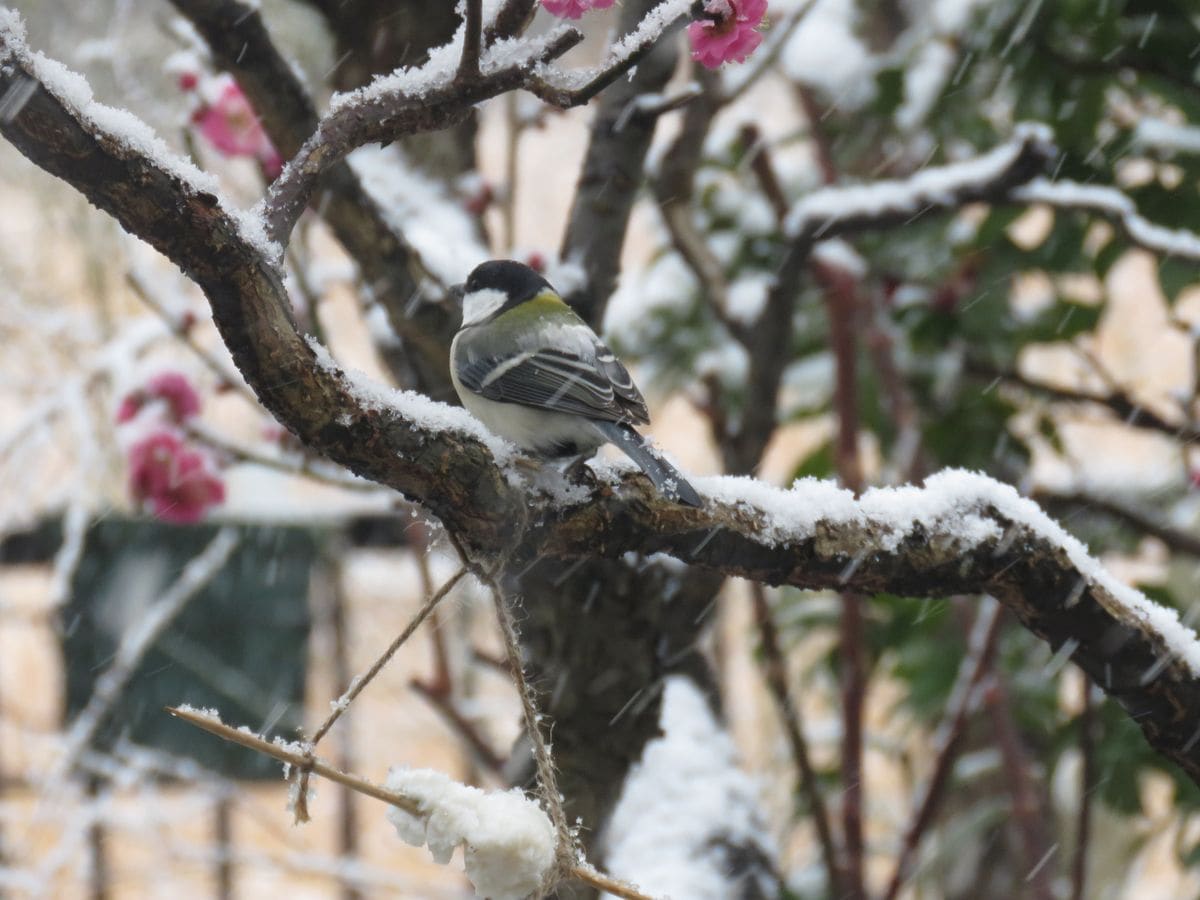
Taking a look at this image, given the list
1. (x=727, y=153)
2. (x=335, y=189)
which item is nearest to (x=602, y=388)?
(x=335, y=189)

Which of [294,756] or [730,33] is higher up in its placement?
[730,33]

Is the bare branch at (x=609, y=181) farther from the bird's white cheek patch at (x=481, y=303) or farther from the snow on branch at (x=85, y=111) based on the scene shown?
the snow on branch at (x=85, y=111)

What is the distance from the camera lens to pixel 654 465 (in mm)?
1027

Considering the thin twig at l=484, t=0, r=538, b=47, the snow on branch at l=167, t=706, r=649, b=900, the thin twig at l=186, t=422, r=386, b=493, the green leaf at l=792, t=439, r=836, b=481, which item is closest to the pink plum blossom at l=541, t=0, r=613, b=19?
the thin twig at l=484, t=0, r=538, b=47

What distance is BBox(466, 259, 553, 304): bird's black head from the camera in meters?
1.50

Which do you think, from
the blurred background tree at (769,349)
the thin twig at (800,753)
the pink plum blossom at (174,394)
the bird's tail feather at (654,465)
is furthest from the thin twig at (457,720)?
the bird's tail feather at (654,465)

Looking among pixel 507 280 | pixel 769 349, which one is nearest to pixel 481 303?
pixel 507 280

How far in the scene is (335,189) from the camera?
141 centimetres

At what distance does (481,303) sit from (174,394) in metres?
0.66

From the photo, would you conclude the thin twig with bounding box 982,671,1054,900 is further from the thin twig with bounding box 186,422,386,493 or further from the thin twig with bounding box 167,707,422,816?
the thin twig with bounding box 167,707,422,816

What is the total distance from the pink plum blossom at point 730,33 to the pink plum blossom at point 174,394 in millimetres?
1239

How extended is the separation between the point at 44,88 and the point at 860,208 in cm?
128

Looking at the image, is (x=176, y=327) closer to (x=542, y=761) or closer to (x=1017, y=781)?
(x=542, y=761)

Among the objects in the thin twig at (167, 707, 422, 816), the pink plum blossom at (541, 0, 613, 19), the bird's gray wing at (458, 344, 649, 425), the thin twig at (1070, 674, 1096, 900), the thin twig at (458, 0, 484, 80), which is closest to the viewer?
the thin twig at (167, 707, 422, 816)
